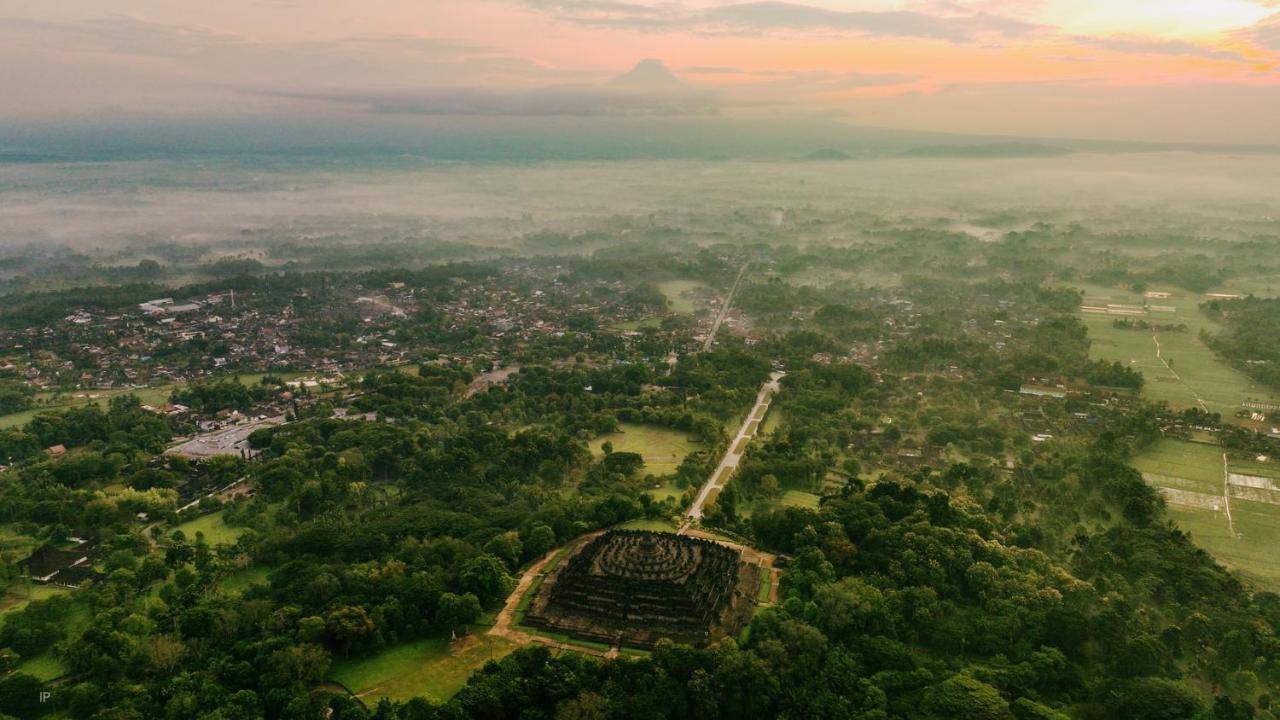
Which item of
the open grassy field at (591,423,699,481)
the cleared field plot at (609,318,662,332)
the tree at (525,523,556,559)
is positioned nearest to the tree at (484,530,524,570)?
the tree at (525,523,556,559)

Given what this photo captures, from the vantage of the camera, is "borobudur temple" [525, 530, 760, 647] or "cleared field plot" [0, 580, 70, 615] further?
"cleared field plot" [0, 580, 70, 615]

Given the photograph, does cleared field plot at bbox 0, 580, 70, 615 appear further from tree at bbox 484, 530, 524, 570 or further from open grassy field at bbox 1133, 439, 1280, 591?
open grassy field at bbox 1133, 439, 1280, 591

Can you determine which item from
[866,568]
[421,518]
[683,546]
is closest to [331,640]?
[421,518]

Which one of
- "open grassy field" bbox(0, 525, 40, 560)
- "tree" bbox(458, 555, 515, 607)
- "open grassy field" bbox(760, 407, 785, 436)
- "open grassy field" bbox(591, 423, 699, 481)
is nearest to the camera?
"tree" bbox(458, 555, 515, 607)

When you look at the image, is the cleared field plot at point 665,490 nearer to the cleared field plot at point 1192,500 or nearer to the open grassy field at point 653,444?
the open grassy field at point 653,444

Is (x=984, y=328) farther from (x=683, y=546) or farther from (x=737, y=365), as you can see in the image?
(x=683, y=546)

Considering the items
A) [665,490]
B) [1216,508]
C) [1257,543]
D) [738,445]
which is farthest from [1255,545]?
[665,490]
